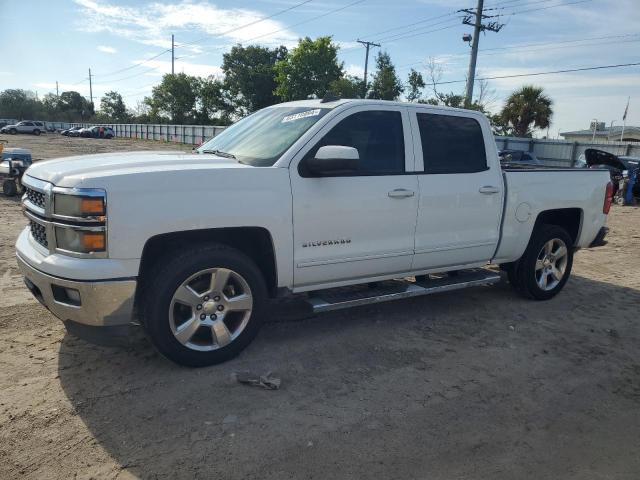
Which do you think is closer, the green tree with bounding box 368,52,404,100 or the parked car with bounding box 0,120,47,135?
the green tree with bounding box 368,52,404,100

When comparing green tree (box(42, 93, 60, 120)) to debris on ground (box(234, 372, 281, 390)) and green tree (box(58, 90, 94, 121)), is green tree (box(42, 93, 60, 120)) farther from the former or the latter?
debris on ground (box(234, 372, 281, 390))

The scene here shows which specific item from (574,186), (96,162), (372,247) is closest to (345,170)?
(372,247)

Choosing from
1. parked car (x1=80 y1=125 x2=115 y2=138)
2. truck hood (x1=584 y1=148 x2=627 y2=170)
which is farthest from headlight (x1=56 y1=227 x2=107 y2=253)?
parked car (x1=80 y1=125 x2=115 y2=138)

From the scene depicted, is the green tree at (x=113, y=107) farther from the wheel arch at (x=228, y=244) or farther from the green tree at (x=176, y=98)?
the wheel arch at (x=228, y=244)

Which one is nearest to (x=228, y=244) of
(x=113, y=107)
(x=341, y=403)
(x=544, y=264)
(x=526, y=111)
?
(x=341, y=403)

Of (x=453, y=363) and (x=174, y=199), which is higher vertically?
(x=174, y=199)

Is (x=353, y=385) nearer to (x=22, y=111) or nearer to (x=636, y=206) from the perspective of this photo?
(x=636, y=206)

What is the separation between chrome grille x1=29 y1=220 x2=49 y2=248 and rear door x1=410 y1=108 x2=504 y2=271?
2.96m

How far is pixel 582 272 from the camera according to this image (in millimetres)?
7352

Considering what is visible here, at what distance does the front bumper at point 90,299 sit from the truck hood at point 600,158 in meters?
15.8

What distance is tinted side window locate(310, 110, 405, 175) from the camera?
13.8 ft

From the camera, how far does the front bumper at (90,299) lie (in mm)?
3223

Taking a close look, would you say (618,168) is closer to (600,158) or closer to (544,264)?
(600,158)

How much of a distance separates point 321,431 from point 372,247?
171 centimetres
